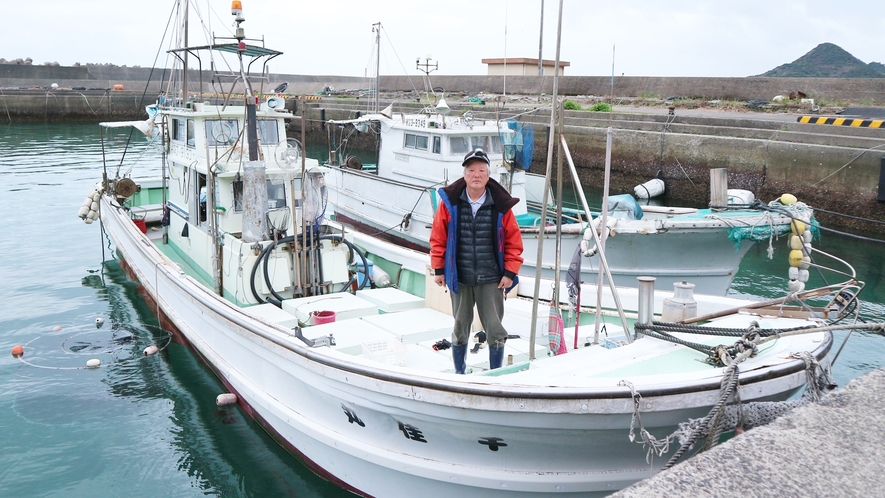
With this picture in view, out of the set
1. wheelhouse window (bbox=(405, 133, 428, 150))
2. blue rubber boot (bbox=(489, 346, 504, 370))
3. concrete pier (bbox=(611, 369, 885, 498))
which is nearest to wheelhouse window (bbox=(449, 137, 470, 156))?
wheelhouse window (bbox=(405, 133, 428, 150))

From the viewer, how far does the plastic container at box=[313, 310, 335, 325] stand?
635 cm

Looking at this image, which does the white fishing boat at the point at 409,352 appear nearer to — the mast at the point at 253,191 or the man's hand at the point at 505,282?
the mast at the point at 253,191

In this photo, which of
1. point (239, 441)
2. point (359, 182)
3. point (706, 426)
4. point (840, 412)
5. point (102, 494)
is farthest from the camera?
point (359, 182)

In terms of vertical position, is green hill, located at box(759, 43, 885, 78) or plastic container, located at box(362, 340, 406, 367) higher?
green hill, located at box(759, 43, 885, 78)

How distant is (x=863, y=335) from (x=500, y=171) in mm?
6174

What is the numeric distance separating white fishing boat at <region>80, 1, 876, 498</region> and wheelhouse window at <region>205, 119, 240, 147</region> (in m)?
0.03

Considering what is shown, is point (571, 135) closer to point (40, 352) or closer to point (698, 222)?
point (698, 222)

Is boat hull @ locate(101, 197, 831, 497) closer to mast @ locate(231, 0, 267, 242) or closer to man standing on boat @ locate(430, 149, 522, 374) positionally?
man standing on boat @ locate(430, 149, 522, 374)

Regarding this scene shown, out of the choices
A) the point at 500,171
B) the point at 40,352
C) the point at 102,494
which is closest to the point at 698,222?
the point at 500,171

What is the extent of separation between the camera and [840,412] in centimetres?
310

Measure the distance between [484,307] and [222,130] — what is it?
5062 millimetres

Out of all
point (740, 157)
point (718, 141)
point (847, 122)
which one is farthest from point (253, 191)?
point (847, 122)

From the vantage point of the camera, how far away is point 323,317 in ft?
20.9

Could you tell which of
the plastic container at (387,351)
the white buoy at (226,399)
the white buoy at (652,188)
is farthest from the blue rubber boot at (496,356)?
the white buoy at (652,188)
